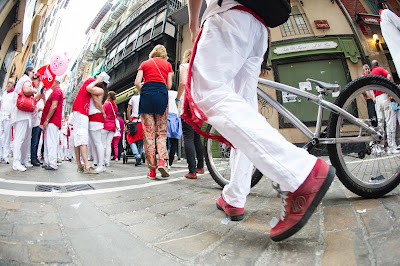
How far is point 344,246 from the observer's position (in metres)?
0.89

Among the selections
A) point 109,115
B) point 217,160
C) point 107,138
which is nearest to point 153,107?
point 217,160

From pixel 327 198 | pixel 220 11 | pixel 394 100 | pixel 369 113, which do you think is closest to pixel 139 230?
pixel 220 11

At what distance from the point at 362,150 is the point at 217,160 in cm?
141

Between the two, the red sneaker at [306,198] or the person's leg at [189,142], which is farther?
the person's leg at [189,142]

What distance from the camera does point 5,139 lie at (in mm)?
5488

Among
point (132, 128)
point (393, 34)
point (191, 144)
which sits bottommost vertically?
point (191, 144)

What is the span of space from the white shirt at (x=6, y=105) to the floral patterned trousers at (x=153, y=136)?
4.50m

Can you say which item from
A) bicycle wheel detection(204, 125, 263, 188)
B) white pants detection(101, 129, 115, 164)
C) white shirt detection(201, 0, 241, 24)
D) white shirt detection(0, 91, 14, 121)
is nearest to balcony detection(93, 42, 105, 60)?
white shirt detection(0, 91, 14, 121)

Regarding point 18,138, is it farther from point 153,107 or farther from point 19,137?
point 153,107

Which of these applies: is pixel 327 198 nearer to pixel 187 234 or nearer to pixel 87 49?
pixel 187 234

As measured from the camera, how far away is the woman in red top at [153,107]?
10.7ft

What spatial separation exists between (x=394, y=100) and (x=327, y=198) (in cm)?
93

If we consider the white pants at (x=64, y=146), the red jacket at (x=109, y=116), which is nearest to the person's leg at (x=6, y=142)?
the red jacket at (x=109, y=116)

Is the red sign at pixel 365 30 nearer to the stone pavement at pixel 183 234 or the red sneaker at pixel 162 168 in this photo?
the stone pavement at pixel 183 234
